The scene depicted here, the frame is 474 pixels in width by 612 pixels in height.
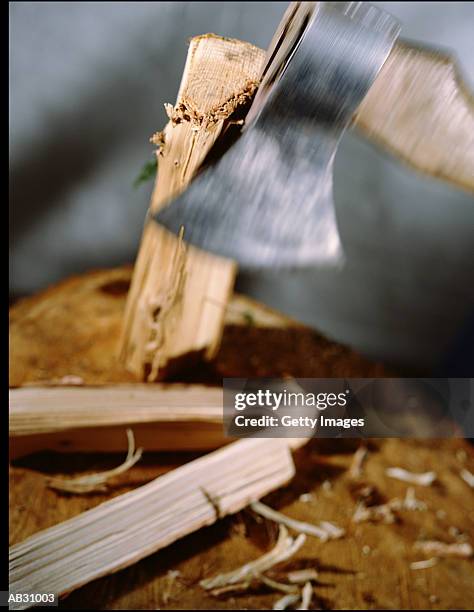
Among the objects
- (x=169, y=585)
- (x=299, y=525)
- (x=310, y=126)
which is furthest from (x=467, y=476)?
(x=310, y=126)

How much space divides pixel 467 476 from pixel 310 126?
1.38m

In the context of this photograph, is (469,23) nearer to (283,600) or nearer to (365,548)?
(365,548)

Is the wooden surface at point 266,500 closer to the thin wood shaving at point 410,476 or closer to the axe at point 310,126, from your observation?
the thin wood shaving at point 410,476

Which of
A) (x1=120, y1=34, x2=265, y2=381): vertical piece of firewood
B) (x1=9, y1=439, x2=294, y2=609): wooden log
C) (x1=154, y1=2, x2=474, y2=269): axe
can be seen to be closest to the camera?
(x1=154, y1=2, x2=474, y2=269): axe

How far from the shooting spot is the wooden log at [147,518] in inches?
35.1

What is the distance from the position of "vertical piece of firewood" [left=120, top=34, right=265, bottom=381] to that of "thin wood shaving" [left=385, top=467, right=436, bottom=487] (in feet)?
2.39

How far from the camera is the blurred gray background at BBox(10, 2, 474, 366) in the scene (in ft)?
4.37

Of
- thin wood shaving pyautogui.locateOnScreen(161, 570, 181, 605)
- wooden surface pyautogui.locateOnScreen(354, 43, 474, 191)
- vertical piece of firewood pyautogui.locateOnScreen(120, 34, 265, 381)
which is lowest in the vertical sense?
thin wood shaving pyautogui.locateOnScreen(161, 570, 181, 605)

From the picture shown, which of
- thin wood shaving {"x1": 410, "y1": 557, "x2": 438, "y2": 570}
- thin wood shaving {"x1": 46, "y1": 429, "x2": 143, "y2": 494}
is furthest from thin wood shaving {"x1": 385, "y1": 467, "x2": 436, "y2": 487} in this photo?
thin wood shaving {"x1": 46, "y1": 429, "x2": 143, "y2": 494}

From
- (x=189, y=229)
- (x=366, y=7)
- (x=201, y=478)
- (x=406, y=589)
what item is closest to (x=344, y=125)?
(x=366, y=7)

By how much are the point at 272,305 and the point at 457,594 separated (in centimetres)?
131

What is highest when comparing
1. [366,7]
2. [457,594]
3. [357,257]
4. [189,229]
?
[366,7]

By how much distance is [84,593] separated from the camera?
3.05ft

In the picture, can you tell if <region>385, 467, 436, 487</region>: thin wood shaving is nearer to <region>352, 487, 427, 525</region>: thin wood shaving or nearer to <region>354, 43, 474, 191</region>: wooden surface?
<region>352, 487, 427, 525</region>: thin wood shaving
